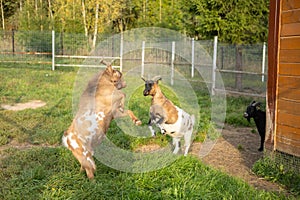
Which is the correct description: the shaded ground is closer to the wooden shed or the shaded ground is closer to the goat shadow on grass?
the goat shadow on grass

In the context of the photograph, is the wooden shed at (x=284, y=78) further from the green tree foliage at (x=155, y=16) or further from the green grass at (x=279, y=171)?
the green tree foliage at (x=155, y=16)

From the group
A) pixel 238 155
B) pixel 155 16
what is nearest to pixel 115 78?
pixel 238 155

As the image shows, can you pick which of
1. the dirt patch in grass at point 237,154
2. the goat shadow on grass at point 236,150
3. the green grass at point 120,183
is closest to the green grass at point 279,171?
the dirt patch in grass at point 237,154

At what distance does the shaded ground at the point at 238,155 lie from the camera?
5.61m

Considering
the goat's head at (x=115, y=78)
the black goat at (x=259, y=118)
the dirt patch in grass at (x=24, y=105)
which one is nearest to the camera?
the goat's head at (x=115, y=78)

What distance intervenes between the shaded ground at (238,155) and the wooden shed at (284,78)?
0.64 metres

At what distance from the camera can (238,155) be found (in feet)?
23.1

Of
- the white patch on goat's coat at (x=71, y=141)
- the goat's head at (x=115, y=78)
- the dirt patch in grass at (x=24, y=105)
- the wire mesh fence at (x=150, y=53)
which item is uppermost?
the wire mesh fence at (x=150, y=53)

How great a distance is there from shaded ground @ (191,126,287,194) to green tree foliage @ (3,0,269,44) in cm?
760

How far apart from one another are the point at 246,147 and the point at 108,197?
4.05 meters

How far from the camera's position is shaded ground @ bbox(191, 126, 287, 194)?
18.4ft

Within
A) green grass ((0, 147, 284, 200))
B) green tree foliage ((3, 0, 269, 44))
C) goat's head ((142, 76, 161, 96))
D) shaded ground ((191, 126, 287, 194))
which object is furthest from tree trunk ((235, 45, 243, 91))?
green grass ((0, 147, 284, 200))

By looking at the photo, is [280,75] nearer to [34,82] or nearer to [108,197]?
[108,197]

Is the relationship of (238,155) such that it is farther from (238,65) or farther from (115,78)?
(238,65)
